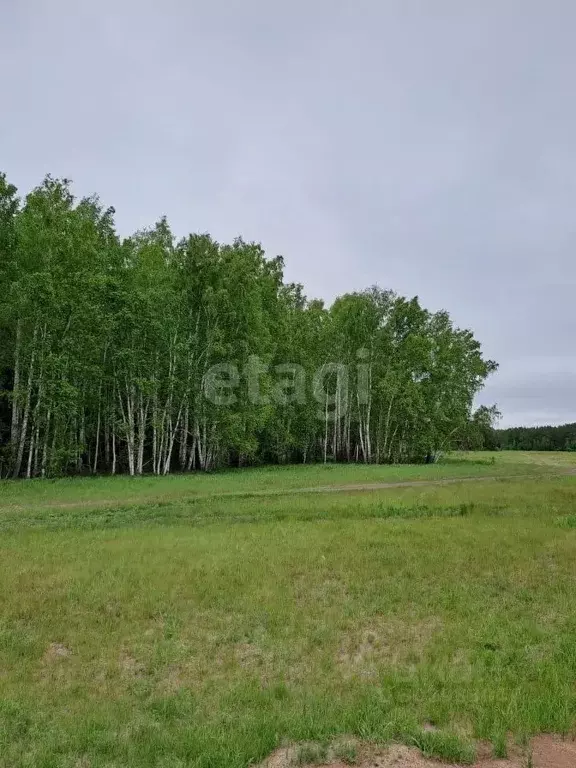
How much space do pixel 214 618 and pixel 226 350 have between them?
93.8 feet

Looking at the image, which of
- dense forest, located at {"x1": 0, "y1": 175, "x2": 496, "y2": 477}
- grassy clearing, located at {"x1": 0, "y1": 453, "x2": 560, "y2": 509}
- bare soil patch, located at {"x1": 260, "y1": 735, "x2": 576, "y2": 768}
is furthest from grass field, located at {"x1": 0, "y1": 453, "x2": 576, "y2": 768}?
dense forest, located at {"x1": 0, "y1": 175, "x2": 496, "y2": 477}

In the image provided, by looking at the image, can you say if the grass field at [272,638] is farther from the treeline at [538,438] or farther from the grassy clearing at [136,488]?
the treeline at [538,438]

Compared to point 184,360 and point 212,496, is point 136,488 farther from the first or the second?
point 184,360

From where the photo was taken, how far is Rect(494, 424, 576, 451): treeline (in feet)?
403

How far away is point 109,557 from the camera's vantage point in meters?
10.8

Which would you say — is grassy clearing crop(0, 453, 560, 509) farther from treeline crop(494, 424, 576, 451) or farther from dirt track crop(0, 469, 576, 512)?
treeline crop(494, 424, 576, 451)

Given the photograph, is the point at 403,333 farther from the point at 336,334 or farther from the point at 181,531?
the point at 181,531

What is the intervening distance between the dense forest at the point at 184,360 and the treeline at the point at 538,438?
77.0 m

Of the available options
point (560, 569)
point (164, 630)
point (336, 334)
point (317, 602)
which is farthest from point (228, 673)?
point (336, 334)

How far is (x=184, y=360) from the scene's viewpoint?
34656 mm

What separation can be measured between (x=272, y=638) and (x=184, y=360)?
28551 millimetres

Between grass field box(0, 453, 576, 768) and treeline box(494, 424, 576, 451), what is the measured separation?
119 meters

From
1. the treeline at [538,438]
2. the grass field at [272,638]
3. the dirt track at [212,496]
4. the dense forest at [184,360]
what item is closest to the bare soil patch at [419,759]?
the grass field at [272,638]

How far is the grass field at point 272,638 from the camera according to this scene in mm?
4984
